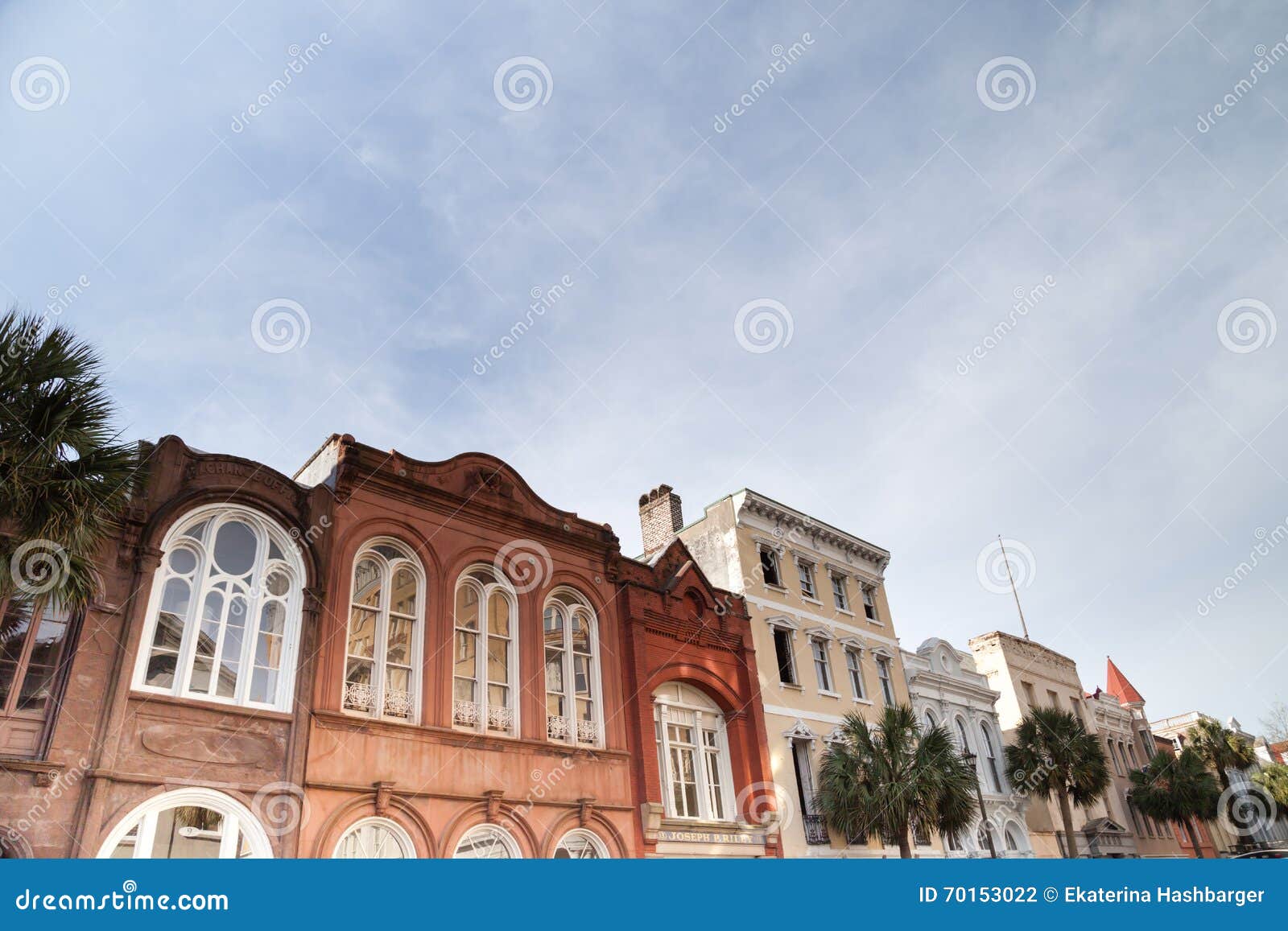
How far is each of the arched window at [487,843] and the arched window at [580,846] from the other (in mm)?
1244

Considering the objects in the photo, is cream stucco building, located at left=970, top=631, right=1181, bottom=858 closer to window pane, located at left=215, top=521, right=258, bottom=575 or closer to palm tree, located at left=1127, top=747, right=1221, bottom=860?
palm tree, located at left=1127, top=747, right=1221, bottom=860

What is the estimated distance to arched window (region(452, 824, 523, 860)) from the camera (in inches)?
696

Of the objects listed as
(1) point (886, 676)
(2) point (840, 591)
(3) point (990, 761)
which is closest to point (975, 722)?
(3) point (990, 761)

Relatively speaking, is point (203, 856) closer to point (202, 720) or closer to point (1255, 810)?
point (202, 720)

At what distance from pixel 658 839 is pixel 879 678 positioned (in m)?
13.8

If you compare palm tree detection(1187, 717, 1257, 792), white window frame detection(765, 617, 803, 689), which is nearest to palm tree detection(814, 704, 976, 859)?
white window frame detection(765, 617, 803, 689)

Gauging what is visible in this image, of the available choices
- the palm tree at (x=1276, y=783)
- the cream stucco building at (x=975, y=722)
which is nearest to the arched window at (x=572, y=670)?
the cream stucco building at (x=975, y=722)

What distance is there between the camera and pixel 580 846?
64.7 feet

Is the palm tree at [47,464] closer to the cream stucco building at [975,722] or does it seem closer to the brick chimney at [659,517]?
the brick chimney at [659,517]

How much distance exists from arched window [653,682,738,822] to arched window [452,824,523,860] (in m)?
5.25

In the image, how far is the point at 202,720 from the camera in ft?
49.5

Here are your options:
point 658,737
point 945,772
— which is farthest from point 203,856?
point 945,772

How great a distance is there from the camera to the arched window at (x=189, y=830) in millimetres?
13750

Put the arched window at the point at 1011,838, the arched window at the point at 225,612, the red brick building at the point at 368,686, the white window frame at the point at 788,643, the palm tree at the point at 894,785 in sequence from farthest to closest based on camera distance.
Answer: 1. the arched window at the point at 1011,838
2. the white window frame at the point at 788,643
3. the palm tree at the point at 894,785
4. the arched window at the point at 225,612
5. the red brick building at the point at 368,686
